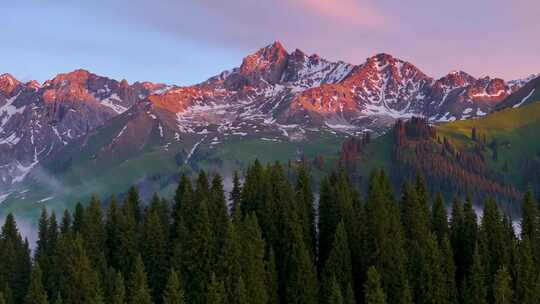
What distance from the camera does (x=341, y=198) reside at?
379ft

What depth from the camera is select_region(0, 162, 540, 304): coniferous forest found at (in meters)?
95.9

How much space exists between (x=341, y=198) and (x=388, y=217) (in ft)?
41.0

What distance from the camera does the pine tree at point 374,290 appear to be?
291 feet

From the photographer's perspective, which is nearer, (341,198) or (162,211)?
(341,198)

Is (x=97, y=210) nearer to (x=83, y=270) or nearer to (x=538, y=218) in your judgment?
(x=83, y=270)

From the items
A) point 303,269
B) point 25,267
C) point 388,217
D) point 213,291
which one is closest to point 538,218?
point 388,217

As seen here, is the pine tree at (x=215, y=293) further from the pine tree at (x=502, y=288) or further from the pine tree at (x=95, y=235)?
the pine tree at (x=502, y=288)

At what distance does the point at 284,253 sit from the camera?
10775 centimetres

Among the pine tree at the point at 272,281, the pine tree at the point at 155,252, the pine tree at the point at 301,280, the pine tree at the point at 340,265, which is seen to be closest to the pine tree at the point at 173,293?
the pine tree at the point at 272,281

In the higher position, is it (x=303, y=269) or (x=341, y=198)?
(x=341, y=198)

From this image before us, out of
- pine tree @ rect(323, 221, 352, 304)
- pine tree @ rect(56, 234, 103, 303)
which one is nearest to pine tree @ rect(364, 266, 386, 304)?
pine tree @ rect(323, 221, 352, 304)

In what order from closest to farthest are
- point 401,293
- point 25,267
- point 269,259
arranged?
point 401,293 < point 269,259 < point 25,267

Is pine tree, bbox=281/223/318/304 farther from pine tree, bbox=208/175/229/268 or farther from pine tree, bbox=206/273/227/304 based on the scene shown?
pine tree, bbox=206/273/227/304

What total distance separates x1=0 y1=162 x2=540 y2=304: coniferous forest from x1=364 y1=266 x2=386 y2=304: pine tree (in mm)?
188
